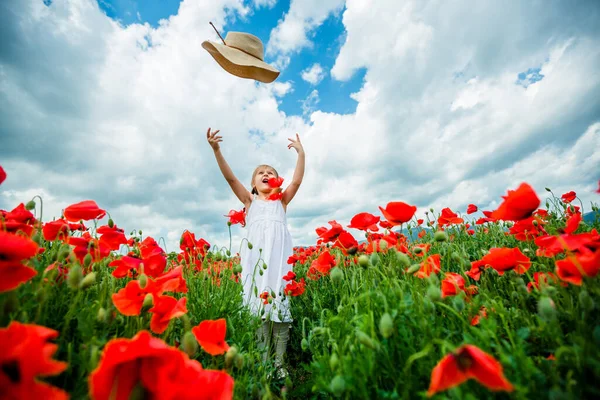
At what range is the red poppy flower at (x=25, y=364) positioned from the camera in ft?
2.23

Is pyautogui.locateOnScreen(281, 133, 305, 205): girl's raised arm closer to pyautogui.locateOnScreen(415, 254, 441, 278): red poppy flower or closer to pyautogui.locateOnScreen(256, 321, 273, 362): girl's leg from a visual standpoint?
pyautogui.locateOnScreen(256, 321, 273, 362): girl's leg

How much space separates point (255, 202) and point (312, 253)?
1910 millimetres

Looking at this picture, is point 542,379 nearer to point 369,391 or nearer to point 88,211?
point 369,391

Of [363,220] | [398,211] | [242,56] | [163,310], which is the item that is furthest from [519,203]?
[242,56]

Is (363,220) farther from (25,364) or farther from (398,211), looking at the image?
(25,364)

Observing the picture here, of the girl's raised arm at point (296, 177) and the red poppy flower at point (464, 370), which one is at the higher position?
the girl's raised arm at point (296, 177)

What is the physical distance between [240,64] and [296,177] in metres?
1.85

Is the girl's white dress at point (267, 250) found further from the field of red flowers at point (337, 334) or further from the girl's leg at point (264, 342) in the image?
the field of red flowers at point (337, 334)

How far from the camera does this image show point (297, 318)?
383 cm

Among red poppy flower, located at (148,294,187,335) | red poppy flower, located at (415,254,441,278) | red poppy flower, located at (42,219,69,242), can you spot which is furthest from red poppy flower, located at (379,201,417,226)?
red poppy flower, located at (42,219,69,242)

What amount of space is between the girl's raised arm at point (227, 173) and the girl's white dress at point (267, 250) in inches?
8.5

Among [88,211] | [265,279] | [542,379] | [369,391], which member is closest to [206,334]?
[369,391]

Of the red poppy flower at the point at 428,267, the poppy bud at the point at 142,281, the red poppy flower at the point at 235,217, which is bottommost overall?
the poppy bud at the point at 142,281

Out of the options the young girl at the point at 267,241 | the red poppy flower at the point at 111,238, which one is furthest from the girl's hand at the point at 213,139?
the red poppy flower at the point at 111,238
